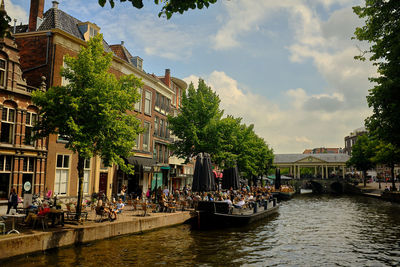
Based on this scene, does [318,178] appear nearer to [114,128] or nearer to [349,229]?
[349,229]

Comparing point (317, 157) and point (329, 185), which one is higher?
point (317, 157)

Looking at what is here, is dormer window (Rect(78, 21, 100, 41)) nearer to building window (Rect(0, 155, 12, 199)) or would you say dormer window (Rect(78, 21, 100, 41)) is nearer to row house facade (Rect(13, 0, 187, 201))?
row house facade (Rect(13, 0, 187, 201))

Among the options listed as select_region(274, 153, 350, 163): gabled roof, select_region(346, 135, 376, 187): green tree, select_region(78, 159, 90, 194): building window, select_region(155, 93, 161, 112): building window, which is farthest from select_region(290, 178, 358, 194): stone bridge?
select_region(78, 159, 90, 194): building window

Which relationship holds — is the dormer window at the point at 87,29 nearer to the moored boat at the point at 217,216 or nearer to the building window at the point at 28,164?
the building window at the point at 28,164

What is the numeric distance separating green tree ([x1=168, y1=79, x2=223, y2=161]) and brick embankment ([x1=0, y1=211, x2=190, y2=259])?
1253 centimetres

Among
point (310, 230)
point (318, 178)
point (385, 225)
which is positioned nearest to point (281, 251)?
point (310, 230)

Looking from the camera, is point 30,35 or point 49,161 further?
point 30,35

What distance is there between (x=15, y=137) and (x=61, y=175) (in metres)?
4.67

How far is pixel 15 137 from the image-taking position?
20859 mm

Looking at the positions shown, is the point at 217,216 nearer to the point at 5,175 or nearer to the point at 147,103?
the point at 5,175

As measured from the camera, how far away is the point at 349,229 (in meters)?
21.8

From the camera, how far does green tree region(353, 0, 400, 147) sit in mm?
16500

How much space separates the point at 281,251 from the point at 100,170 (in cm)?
1815

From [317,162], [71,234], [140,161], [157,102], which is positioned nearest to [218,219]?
[71,234]
